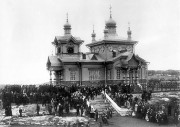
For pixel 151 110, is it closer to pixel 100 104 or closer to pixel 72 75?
pixel 100 104

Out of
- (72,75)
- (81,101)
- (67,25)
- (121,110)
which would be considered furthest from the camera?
(67,25)

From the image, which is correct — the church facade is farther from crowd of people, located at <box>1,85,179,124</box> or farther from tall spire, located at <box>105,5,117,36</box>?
crowd of people, located at <box>1,85,179,124</box>

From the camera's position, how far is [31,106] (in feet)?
98.9

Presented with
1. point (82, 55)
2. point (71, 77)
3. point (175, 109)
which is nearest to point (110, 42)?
point (82, 55)

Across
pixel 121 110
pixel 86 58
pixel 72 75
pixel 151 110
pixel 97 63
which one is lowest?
pixel 121 110

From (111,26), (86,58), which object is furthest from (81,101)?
(111,26)

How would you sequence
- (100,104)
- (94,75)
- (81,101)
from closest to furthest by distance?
(81,101)
(100,104)
(94,75)

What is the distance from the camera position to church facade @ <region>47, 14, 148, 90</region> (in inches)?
1625

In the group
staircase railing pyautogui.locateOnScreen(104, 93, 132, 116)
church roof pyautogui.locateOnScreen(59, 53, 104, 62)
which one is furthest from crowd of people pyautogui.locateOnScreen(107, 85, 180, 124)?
church roof pyautogui.locateOnScreen(59, 53, 104, 62)

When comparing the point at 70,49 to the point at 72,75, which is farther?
the point at 70,49

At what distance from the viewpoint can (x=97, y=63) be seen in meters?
43.0

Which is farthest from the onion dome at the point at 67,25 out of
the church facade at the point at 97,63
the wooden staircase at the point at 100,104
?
the wooden staircase at the point at 100,104

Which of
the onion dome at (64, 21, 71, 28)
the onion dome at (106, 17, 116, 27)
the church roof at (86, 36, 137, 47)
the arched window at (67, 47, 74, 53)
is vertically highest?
the onion dome at (106, 17, 116, 27)

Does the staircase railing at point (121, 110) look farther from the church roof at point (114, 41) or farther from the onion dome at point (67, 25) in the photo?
the onion dome at point (67, 25)
